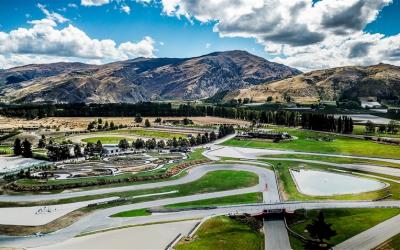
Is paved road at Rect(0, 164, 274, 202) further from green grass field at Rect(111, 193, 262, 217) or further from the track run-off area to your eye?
green grass field at Rect(111, 193, 262, 217)

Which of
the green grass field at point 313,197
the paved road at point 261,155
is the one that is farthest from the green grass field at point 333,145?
the green grass field at point 313,197

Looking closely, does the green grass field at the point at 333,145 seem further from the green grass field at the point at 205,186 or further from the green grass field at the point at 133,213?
the green grass field at the point at 133,213

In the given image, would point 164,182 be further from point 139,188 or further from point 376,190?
point 376,190

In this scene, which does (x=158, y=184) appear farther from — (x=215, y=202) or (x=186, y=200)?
(x=215, y=202)

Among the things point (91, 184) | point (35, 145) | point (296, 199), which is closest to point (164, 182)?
point (91, 184)

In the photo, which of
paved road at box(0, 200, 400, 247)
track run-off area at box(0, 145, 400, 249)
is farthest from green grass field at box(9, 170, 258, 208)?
paved road at box(0, 200, 400, 247)
